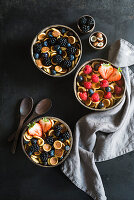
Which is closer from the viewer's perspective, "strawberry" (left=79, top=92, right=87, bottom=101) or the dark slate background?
"strawberry" (left=79, top=92, right=87, bottom=101)

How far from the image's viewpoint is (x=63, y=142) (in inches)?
68.2

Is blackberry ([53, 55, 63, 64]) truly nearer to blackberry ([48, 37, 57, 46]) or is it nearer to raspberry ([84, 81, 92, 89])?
blackberry ([48, 37, 57, 46])

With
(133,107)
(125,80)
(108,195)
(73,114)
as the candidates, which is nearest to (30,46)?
(73,114)

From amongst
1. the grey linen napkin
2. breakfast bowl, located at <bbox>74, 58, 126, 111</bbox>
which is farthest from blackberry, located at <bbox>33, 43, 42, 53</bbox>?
the grey linen napkin

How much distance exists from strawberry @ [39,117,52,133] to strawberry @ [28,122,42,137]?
27 mm

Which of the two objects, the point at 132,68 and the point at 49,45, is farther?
the point at 132,68

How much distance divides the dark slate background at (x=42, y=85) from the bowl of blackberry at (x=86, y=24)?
0.29ft

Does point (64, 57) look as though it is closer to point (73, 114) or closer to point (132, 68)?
point (73, 114)

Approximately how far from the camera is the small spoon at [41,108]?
1807 millimetres

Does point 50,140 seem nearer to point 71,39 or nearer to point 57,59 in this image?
point 57,59

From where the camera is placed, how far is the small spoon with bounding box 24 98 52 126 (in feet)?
5.93

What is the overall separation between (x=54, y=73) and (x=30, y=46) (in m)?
0.34

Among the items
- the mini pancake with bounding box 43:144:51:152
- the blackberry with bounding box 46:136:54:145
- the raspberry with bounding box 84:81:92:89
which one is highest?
the raspberry with bounding box 84:81:92:89


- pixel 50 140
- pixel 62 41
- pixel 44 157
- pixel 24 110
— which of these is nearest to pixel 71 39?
pixel 62 41
